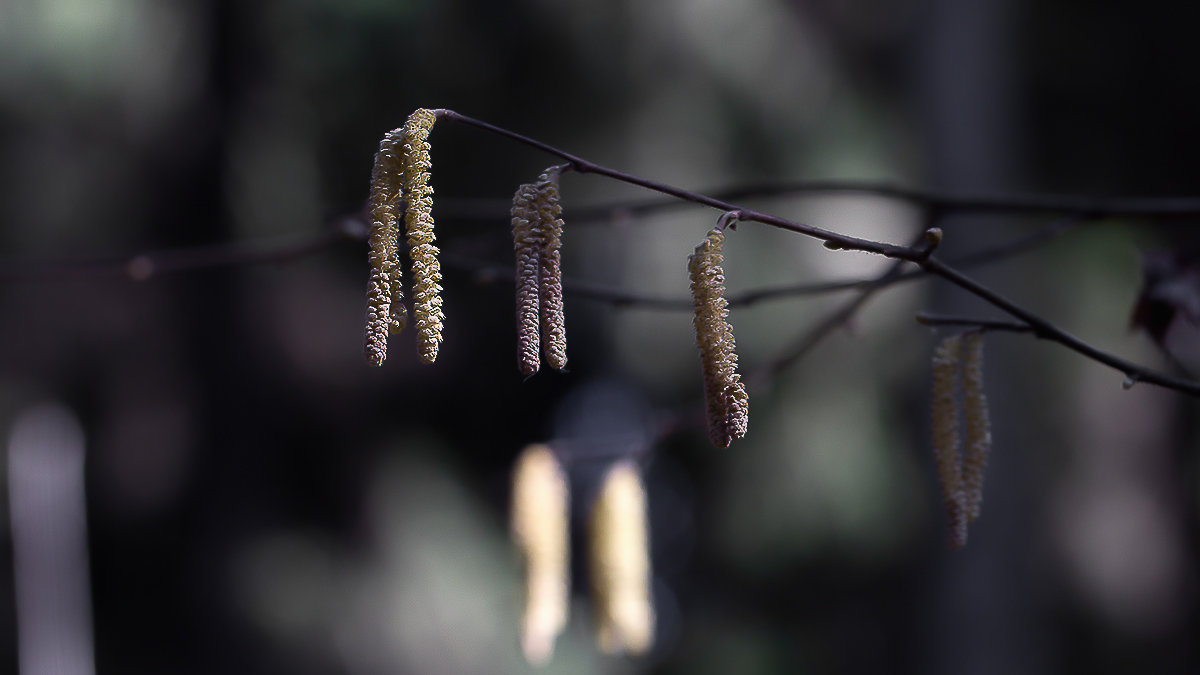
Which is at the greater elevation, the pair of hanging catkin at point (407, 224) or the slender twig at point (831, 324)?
the slender twig at point (831, 324)

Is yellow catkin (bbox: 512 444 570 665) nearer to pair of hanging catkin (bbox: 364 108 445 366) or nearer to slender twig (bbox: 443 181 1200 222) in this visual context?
slender twig (bbox: 443 181 1200 222)

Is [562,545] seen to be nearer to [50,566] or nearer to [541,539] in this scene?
[541,539]

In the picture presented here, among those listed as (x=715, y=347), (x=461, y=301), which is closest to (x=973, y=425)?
(x=715, y=347)

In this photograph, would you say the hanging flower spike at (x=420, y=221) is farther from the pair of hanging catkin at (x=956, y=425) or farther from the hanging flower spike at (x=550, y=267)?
the pair of hanging catkin at (x=956, y=425)

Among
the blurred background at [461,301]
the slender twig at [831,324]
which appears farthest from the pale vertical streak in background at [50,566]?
the slender twig at [831,324]

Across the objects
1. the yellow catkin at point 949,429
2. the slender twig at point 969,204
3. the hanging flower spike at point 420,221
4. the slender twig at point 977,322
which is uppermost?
the slender twig at point 969,204

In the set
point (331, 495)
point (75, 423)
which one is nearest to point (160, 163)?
point (75, 423)

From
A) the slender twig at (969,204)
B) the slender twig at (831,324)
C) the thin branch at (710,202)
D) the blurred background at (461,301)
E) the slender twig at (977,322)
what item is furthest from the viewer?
the blurred background at (461,301)

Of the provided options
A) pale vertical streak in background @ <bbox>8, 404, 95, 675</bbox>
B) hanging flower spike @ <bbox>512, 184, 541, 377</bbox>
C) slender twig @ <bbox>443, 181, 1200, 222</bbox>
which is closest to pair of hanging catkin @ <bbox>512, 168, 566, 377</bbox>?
hanging flower spike @ <bbox>512, 184, 541, 377</bbox>

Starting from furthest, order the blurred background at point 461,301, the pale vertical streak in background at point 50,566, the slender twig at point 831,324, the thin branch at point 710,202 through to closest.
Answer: the blurred background at point 461,301
the pale vertical streak in background at point 50,566
the slender twig at point 831,324
the thin branch at point 710,202
